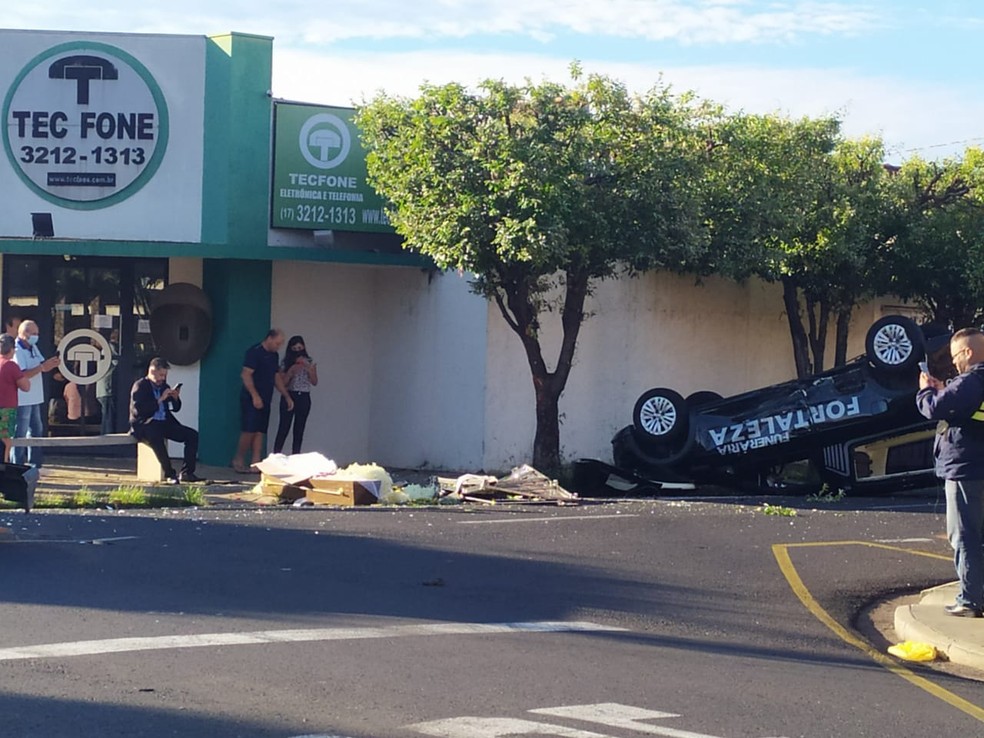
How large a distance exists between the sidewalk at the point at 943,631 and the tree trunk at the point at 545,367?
8.62m

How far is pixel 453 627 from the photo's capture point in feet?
26.7

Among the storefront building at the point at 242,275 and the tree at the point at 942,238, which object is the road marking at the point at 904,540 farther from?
the tree at the point at 942,238

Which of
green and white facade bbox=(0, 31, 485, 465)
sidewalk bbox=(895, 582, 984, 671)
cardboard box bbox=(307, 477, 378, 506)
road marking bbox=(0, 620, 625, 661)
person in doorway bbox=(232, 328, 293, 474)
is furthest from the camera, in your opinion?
green and white facade bbox=(0, 31, 485, 465)

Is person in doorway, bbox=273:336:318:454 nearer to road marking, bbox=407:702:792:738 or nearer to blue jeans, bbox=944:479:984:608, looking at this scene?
blue jeans, bbox=944:479:984:608

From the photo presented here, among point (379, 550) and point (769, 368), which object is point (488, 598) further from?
point (769, 368)

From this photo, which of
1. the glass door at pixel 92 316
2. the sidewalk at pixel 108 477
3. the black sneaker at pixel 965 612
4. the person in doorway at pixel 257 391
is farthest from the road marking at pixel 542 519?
the glass door at pixel 92 316

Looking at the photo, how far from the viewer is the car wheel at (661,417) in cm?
1631

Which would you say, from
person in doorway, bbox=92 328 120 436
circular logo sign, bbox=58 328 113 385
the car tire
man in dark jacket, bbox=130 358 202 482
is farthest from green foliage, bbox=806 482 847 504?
circular logo sign, bbox=58 328 113 385

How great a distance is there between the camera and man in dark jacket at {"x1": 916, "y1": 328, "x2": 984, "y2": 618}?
8914mm

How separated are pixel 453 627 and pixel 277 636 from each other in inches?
42.4

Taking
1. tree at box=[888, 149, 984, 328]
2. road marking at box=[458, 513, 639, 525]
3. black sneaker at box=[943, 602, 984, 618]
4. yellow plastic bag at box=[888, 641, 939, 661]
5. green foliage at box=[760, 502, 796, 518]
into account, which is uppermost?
tree at box=[888, 149, 984, 328]

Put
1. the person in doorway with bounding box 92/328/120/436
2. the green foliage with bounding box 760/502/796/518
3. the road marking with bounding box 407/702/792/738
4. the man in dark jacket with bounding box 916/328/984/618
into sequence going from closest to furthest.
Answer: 1. the road marking with bounding box 407/702/792/738
2. the man in dark jacket with bounding box 916/328/984/618
3. the green foliage with bounding box 760/502/796/518
4. the person in doorway with bounding box 92/328/120/436

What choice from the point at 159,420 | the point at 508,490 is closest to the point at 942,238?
the point at 508,490

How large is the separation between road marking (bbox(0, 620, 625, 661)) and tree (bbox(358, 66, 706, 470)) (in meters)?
7.88
